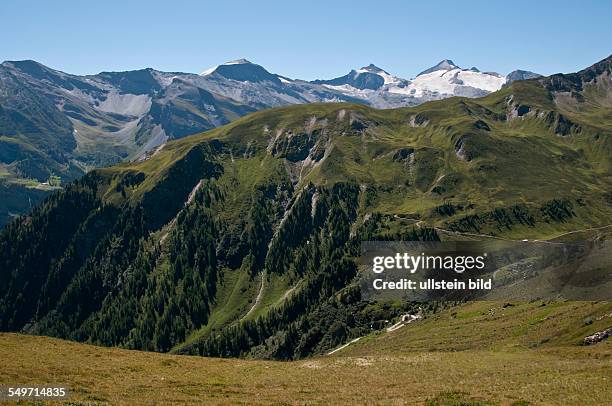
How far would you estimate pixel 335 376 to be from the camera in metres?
61.6

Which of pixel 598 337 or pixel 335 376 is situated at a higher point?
pixel 335 376

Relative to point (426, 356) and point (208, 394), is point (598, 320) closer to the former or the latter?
point (426, 356)

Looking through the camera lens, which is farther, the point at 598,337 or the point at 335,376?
the point at 598,337

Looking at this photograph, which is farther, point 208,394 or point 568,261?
point 568,261

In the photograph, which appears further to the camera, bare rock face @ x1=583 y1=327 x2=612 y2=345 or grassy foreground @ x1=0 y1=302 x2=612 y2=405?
bare rock face @ x1=583 y1=327 x2=612 y2=345

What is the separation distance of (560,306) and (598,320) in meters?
39.7

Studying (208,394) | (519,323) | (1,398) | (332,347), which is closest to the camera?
(1,398)

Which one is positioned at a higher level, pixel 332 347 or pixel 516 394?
pixel 516 394

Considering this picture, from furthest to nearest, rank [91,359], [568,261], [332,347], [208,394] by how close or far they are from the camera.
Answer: [332,347]
[568,261]
[91,359]
[208,394]

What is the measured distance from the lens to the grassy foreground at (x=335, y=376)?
46969 mm

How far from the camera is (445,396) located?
46.6 metres

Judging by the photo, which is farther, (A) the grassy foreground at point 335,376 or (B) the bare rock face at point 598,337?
(B) the bare rock face at point 598,337

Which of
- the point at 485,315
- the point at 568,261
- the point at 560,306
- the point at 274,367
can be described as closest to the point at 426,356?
the point at 274,367

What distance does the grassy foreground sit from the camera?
46969mm
